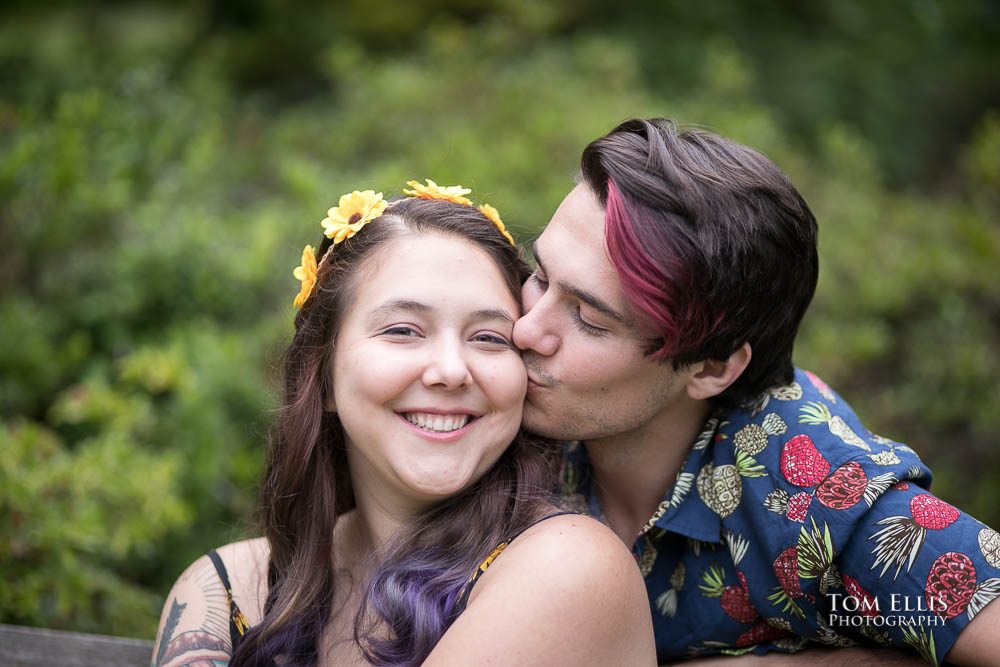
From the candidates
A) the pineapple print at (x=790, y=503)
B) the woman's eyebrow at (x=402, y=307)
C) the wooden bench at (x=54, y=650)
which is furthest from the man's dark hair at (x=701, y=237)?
the wooden bench at (x=54, y=650)

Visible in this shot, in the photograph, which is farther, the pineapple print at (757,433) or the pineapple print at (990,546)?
the pineapple print at (757,433)

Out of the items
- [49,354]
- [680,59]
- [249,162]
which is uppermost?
[680,59]

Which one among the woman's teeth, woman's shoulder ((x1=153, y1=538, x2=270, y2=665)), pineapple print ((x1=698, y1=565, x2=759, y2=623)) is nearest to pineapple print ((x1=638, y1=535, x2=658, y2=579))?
pineapple print ((x1=698, y1=565, x2=759, y2=623))

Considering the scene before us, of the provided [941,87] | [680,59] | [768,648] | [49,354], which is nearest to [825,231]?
[680,59]

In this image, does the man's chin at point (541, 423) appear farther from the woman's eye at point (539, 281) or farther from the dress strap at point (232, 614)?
the dress strap at point (232, 614)

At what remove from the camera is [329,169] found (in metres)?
6.09

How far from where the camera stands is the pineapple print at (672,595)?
8.70ft

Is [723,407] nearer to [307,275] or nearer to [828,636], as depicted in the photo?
[828,636]

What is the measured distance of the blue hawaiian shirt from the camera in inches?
86.7

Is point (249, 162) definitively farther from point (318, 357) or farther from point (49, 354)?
point (318, 357)

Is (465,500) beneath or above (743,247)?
beneath

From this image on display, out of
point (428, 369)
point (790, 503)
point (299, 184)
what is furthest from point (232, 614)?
point (299, 184)

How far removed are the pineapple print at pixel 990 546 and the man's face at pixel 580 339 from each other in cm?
81

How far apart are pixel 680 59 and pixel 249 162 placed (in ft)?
12.5
